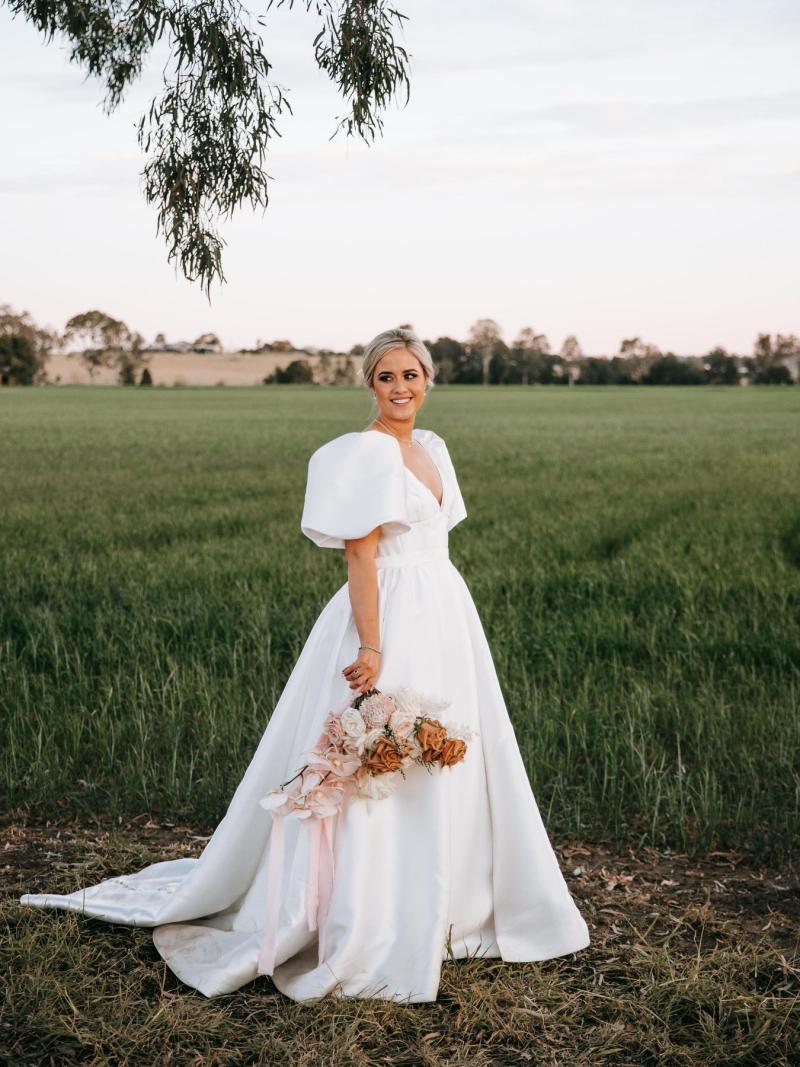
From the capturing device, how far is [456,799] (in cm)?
366

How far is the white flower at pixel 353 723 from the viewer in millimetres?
3369

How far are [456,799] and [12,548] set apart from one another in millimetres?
9384

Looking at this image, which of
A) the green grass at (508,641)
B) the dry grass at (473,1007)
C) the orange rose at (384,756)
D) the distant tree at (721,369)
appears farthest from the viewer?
the distant tree at (721,369)

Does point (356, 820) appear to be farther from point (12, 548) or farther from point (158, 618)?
point (12, 548)

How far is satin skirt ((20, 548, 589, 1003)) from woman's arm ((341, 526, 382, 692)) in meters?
0.11

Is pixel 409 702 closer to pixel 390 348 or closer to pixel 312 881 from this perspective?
pixel 312 881

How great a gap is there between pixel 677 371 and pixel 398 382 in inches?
4971

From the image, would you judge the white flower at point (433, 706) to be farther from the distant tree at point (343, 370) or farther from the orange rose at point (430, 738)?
the distant tree at point (343, 370)

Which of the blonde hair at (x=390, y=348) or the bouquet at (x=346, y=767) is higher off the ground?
the blonde hair at (x=390, y=348)

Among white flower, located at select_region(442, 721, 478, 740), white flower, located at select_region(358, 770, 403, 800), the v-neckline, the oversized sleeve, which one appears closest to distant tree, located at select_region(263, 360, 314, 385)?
the v-neckline

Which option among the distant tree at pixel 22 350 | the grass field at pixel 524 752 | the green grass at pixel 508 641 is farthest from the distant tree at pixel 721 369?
the grass field at pixel 524 752

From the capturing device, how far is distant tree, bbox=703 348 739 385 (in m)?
123

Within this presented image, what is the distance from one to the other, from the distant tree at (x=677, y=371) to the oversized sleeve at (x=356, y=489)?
414 ft

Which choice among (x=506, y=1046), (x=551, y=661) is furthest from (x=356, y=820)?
(x=551, y=661)
